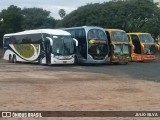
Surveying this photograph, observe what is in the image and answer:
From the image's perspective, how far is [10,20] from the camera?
237 feet

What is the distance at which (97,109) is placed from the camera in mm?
11320

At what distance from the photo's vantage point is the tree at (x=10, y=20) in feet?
230

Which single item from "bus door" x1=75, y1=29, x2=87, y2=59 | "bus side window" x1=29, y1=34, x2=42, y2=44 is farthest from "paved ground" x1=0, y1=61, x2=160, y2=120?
"bus side window" x1=29, y1=34, x2=42, y2=44

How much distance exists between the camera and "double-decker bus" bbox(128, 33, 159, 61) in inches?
1399

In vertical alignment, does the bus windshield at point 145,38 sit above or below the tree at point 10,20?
below

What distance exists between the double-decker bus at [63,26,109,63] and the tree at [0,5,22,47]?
39.4 m

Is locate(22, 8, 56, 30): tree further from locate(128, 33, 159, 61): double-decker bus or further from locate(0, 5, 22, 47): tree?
locate(128, 33, 159, 61): double-decker bus

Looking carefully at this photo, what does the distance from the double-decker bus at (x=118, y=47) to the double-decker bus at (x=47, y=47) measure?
3.09m

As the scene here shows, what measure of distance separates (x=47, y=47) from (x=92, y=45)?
3.35 m

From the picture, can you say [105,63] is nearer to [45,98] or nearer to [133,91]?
[133,91]

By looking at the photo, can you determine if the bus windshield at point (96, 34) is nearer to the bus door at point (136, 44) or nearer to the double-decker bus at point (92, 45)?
the double-decker bus at point (92, 45)

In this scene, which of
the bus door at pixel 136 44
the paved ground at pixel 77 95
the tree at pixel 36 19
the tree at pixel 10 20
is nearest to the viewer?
the paved ground at pixel 77 95

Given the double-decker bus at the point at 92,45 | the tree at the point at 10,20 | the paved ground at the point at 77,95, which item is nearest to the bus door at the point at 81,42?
the double-decker bus at the point at 92,45

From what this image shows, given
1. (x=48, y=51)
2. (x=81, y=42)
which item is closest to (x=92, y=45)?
(x=81, y=42)
